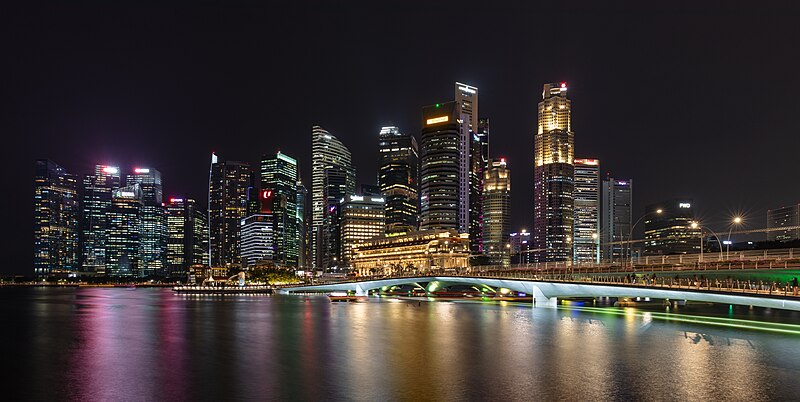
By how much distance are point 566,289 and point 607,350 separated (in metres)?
45.4

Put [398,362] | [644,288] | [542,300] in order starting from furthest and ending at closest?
1. [542,300]
2. [644,288]
3. [398,362]

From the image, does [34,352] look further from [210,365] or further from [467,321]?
[467,321]

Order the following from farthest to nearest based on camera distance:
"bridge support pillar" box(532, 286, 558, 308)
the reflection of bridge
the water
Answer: "bridge support pillar" box(532, 286, 558, 308), the reflection of bridge, the water

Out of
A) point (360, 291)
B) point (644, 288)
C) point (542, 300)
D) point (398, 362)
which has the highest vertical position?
point (644, 288)

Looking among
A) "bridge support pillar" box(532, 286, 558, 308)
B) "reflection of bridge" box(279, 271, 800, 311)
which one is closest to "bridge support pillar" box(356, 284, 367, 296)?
"reflection of bridge" box(279, 271, 800, 311)

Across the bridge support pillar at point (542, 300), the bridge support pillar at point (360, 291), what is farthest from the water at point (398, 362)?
the bridge support pillar at point (360, 291)

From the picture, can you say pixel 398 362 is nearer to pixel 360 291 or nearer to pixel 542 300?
pixel 542 300

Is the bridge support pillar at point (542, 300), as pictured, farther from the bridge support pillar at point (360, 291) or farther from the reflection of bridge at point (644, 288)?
the bridge support pillar at point (360, 291)

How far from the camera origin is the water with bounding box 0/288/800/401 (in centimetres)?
3384

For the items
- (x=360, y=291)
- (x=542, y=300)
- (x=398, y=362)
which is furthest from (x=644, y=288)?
(x=360, y=291)

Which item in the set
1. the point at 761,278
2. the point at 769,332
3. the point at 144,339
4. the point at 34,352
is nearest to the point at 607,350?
the point at 769,332

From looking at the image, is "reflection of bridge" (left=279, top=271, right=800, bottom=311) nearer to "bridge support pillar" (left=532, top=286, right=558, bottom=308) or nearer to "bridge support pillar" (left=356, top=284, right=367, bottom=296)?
"bridge support pillar" (left=532, top=286, right=558, bottom=308)

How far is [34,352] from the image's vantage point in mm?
51719

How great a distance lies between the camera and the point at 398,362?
1718 inches
